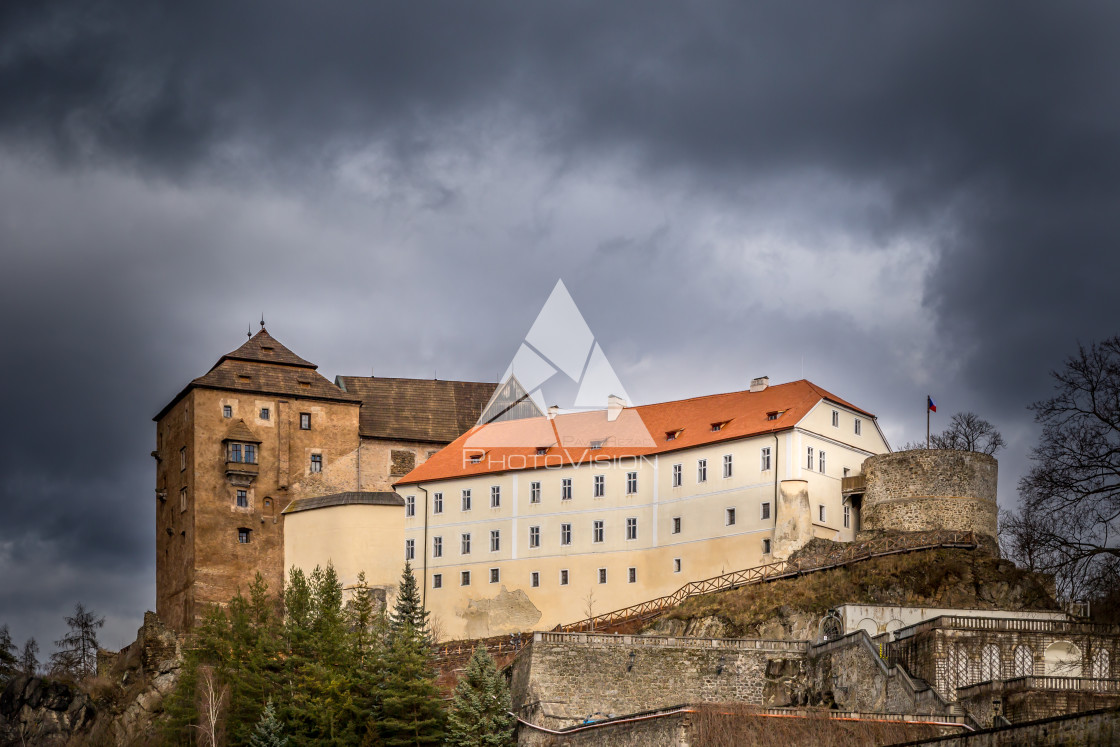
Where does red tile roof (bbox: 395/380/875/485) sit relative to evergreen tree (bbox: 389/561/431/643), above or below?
above

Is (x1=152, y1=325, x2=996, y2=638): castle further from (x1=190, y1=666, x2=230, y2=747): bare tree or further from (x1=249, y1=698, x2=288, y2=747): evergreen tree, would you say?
(x1=249, y1=698, x2=288, y2=747): evergreen tree

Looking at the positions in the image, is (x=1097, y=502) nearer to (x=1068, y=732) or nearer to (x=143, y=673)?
(x=1068, y=732)

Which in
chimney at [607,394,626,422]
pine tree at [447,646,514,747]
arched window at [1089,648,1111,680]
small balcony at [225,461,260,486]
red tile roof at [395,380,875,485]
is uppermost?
chimney at [607,394,626,422]

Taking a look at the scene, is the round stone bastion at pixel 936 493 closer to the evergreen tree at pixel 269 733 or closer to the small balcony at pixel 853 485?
the small balcony at pixel 853 485

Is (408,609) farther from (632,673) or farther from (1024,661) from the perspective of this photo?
(1024,661)

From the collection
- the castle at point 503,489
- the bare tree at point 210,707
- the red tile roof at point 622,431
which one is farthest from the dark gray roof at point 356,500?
the bare tree at point 210,707

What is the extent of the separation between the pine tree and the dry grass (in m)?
12.3

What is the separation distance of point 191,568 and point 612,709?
32587 mm

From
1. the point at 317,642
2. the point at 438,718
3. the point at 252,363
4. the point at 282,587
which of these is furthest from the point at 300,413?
the point at 438,718

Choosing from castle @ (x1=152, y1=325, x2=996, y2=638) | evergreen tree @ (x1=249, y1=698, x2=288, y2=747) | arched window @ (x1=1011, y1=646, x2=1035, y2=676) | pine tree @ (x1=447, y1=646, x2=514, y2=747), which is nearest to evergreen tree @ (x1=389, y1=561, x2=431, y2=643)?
castle @ (x1=152, y1=325, x2=996, y2=638)

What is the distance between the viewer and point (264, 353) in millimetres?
89625

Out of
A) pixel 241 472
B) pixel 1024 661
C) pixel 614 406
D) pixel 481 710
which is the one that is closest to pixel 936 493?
pixel 1024 661

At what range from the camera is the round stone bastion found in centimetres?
7031

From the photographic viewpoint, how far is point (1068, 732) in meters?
41.9
